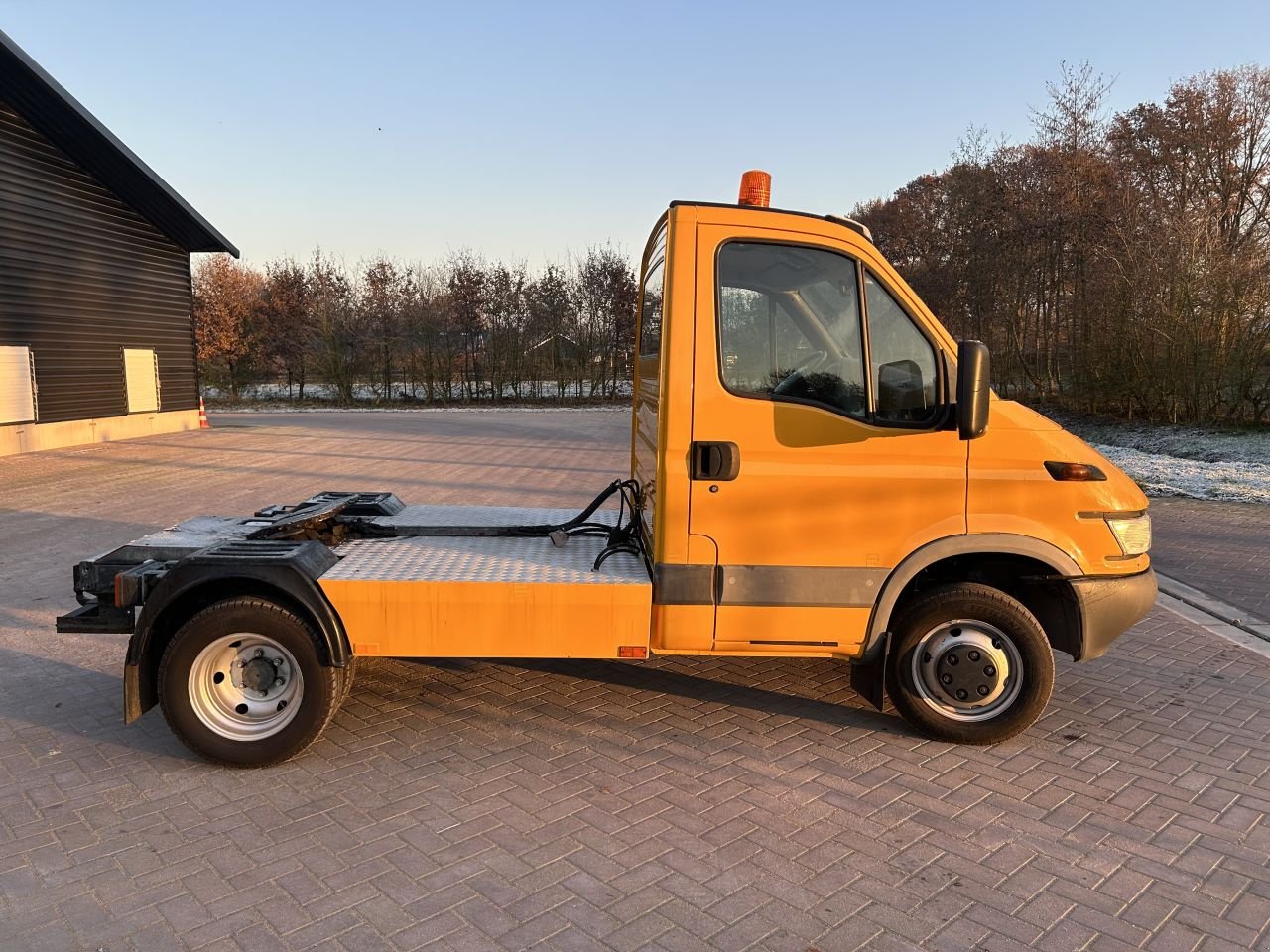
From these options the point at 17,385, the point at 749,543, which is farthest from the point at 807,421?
the point at 17,385

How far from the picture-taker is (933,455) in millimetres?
3807

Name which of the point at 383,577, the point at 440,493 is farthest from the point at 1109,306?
the point at 383,577

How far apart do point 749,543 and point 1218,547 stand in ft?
24.7

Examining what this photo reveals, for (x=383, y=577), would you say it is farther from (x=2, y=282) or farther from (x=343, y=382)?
(x=343, y=382)

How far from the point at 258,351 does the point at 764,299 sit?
38.6 meters

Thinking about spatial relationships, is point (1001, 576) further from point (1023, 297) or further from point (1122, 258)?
point (1023, 297)

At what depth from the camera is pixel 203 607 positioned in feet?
12.6

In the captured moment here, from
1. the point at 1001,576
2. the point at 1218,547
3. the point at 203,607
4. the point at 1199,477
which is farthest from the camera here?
the point at 1199,477

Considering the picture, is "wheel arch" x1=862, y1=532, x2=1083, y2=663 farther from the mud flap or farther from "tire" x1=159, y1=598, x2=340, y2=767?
"tire" x1=159, y1=598, x2=340, y2=767

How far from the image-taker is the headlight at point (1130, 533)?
3.95 meters

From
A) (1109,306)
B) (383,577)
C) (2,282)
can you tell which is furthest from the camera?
(1109,306)

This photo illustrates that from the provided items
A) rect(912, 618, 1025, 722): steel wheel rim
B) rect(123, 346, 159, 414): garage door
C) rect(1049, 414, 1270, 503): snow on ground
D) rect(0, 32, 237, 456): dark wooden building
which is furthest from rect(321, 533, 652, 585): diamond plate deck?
rect(123, 346, 159, 414): garage door

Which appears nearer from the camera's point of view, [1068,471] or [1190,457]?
[1068,471]

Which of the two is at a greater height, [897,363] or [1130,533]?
[897,363]
